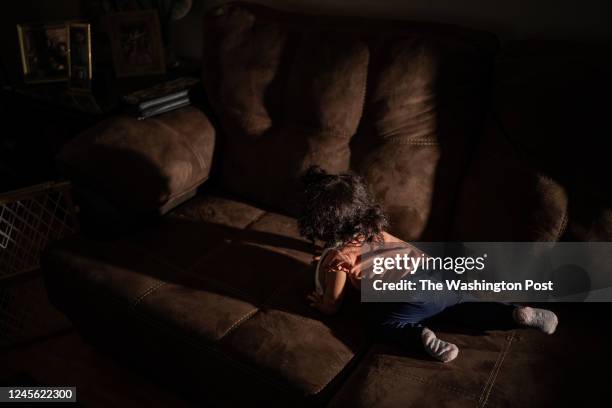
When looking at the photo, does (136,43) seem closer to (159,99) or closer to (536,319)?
(159,99)

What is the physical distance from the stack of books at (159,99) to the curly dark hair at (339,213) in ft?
2.87

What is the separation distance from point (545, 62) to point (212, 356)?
4.08 feet

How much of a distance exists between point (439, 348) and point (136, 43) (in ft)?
6.51

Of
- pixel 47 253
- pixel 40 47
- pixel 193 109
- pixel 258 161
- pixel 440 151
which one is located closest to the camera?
pixel 440 151

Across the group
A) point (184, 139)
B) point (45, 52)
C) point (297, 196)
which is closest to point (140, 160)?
point (184, 139)

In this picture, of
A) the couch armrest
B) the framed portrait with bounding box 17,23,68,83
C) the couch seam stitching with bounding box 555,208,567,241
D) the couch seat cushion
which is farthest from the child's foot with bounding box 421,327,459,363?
the framed portrait with bounding box 17,23,68,83

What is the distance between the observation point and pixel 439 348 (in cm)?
127

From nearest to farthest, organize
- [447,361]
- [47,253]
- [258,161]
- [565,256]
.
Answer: [447,361], [565,256], [47,253], [258,161]

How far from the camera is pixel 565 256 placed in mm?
1396

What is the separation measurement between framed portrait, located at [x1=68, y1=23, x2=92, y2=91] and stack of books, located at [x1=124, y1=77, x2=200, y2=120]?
0.49 m

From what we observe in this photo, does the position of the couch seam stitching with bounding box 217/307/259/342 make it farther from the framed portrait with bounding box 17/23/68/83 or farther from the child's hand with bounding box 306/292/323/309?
the framed portrait with bounding box 17/23/68/83

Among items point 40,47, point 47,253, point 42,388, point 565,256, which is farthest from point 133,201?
point 565,256

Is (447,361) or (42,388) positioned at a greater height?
(447,361)

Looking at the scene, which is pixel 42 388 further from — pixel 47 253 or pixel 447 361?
pixel 447 361
